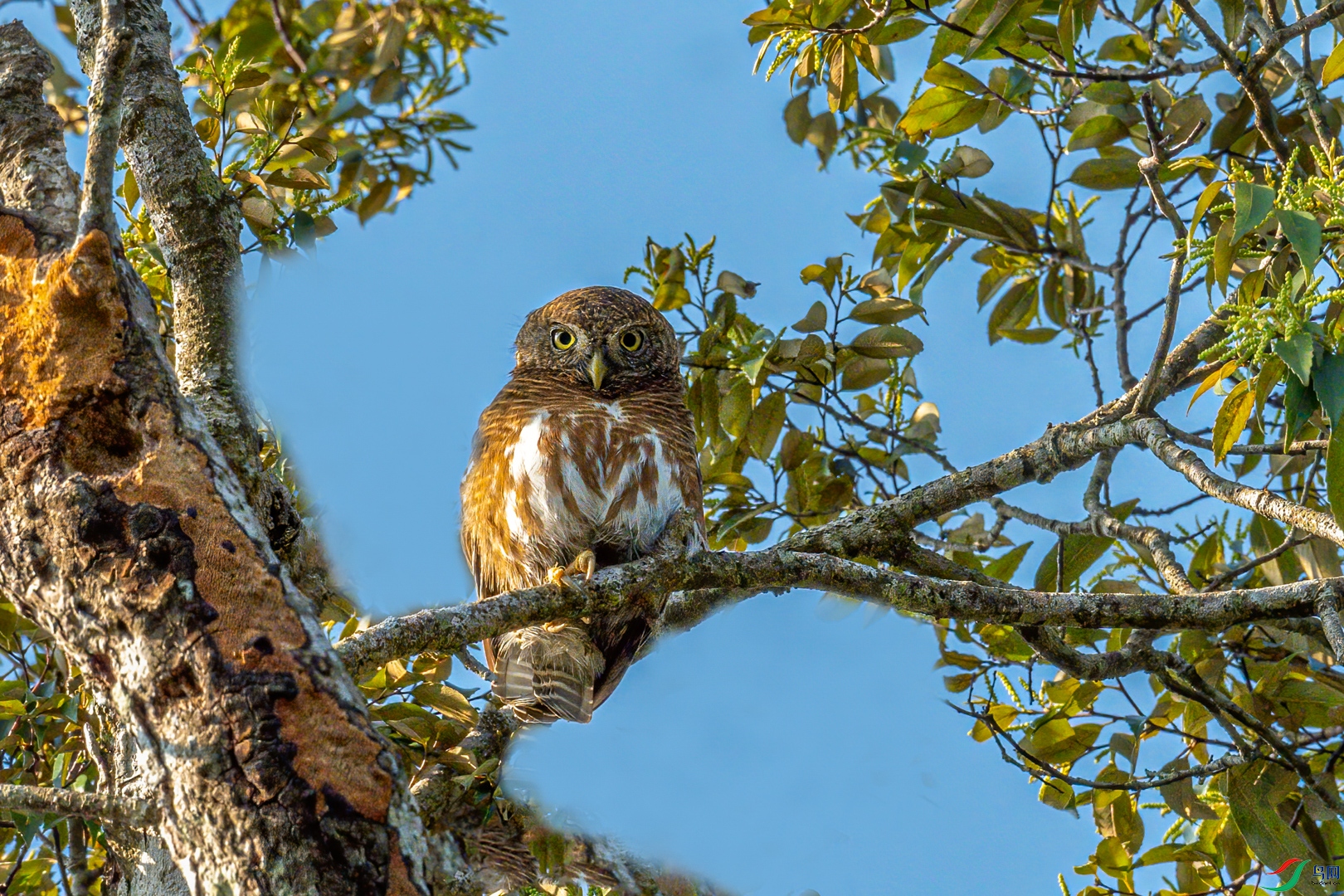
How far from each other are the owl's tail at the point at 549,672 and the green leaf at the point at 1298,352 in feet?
6.64

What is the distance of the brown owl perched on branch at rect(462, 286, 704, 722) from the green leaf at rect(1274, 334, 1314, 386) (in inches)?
67.7

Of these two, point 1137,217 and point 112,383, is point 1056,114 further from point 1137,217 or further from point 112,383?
point 112,383

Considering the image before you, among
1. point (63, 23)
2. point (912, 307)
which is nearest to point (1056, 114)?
point (912, 307)

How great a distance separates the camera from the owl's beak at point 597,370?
13.5ft

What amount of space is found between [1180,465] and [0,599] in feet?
10.4

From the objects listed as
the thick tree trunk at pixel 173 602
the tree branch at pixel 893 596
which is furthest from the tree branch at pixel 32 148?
the tree branch at pixel 893 596

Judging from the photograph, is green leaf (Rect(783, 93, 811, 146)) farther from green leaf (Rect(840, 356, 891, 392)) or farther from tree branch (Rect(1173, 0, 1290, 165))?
tree branch (Rect(1173, 0, 1290, 165))

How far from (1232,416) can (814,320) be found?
1261 mm

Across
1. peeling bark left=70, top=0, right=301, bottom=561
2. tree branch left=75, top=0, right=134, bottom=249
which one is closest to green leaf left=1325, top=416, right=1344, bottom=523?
peeling bark left=70, top=0, right=301, bottom=561

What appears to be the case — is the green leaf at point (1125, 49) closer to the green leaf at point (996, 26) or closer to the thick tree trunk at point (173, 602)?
the green leaf at point (996, 26)

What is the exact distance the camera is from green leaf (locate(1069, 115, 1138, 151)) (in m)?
3.90

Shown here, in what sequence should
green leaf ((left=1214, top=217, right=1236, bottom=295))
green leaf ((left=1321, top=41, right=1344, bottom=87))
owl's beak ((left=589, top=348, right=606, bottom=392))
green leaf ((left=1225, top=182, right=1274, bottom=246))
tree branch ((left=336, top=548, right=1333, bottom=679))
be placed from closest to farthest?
green leaf ((left=1225, top=182, right=1274, bottom=246)) → green leaf ((left=1214, top=217, right=1236, bottom=295)) → tree branch ((left=336, top=548, right=1333, bottom=679)) → green leaf ((left=1321, top=41, right=1344, bottom=87)) → owl's beak ((left=589, top=348, right=606, bottom=392))

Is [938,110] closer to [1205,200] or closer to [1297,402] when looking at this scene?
[1205,200]

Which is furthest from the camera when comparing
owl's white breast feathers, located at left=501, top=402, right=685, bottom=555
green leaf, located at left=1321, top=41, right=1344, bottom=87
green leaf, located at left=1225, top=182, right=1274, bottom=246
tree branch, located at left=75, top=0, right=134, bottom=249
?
owl's white breast feathers, located at left=501, top=402, right=685, bottom=555
